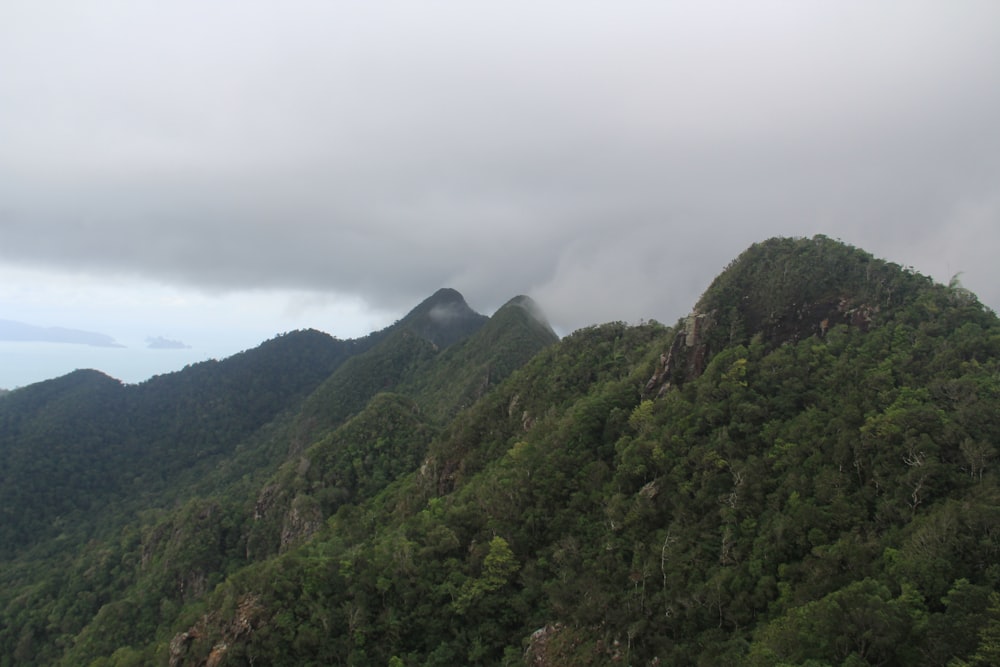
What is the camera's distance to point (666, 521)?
40.6 m

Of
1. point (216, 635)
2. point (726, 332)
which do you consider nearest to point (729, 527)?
point (726, 332)

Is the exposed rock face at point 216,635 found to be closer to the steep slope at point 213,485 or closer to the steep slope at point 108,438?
the steep slope at point 213,485

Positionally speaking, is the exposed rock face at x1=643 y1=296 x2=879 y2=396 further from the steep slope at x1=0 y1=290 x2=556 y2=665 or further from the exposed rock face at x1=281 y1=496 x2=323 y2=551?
the exposed rock face at x1=281 y1=496 x2=323 y2=551

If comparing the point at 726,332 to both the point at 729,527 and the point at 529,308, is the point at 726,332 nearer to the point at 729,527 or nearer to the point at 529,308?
the point at 729,527

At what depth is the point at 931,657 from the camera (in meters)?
22.5

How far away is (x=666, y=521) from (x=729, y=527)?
16.7 ft

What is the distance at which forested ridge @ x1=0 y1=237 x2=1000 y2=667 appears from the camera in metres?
28.6

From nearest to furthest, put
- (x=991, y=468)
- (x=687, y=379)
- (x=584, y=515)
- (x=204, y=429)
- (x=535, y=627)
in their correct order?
(x=991, y=468) → (x=535, y=627) → (x=584, y=515) → (x=687, y=379) → (x=204, y=429)

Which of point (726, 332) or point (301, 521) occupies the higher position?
point (726, 332)

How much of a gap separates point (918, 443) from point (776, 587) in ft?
42.5

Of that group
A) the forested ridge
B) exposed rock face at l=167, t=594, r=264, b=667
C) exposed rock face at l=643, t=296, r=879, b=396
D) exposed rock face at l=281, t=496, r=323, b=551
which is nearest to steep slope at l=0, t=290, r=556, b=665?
exposed rock face at l=281, t=496, r=323, b=551

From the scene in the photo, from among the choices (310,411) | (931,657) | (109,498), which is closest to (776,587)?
(931,657)

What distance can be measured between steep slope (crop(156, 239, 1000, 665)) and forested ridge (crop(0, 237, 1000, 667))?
0.57 ft

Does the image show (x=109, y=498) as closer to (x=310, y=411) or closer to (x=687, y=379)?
(x=310, y=411)
